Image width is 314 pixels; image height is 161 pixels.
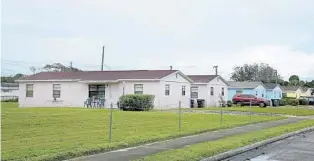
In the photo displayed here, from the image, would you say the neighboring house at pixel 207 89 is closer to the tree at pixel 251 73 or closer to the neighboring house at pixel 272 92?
the neighboring house at pixel 272 92

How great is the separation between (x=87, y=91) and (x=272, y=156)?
31305 millimetres

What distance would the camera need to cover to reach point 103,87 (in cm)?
4153

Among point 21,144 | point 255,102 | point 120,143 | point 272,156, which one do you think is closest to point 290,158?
point 272,156

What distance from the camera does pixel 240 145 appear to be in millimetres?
13500

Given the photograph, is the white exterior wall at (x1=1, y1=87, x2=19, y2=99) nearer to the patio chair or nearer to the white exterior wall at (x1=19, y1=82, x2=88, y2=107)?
the white exterior wall at (x1=19, y1=82, x2=88, y2=107)

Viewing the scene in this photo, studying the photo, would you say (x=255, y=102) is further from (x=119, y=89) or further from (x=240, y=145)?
(x=240, y=145)

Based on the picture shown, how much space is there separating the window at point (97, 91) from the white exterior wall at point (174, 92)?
574 centimetres

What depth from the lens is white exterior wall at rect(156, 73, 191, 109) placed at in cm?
3937

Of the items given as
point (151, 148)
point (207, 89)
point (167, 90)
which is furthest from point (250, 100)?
point (151, 148)

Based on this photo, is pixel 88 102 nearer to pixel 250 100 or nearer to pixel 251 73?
pixel 250 100

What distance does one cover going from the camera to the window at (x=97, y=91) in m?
41.6

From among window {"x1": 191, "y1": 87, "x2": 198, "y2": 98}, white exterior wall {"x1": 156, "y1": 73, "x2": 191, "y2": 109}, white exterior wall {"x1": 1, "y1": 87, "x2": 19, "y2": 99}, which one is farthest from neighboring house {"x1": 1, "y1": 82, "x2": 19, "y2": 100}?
white exterior wall {"x1": 156, "y1": 73, "x2": 191, "y2": 109}

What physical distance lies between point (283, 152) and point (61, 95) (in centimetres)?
3239

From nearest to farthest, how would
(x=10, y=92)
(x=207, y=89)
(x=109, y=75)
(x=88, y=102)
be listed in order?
(x=88, y=102) → (x=109, y=75) → (x=207, y=89) → (x=10, y=92)
